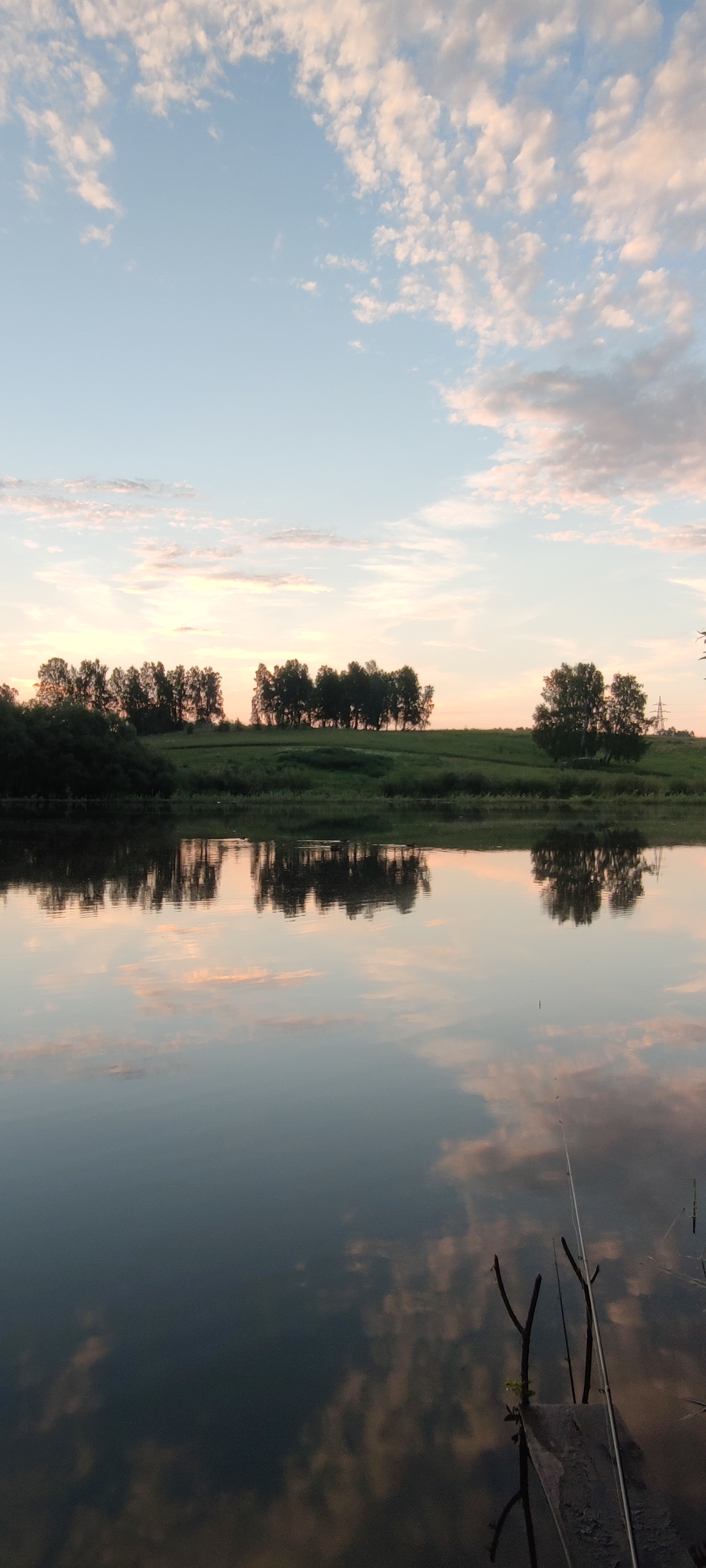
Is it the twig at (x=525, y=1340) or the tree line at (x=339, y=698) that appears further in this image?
the tree line at (x=339, y=698)

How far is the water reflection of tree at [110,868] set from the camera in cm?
2291

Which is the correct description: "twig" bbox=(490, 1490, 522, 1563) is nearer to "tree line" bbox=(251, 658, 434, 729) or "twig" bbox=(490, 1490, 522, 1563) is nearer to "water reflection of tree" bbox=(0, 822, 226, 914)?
"water reflection of tree" bbox=(0, 822, 226, 914)

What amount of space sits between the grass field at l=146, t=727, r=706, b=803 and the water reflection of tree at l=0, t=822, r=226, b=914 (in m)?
39.7

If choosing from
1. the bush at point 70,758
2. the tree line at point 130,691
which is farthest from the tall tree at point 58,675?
the bush at point 70,758

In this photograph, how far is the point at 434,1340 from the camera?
5.18 meters

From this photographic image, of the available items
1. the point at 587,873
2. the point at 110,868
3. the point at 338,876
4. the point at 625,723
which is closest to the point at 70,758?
the point at 110,868

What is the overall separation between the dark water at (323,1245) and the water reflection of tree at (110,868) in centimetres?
783

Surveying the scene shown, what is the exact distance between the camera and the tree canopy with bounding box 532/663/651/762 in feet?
376

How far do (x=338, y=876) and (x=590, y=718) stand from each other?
94.4 m

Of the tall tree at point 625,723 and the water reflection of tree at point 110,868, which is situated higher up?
the tall tree at point 625,723

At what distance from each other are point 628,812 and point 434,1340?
230ft

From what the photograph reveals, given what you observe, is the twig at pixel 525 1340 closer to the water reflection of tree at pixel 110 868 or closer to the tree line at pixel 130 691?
the water reflection of tree at pixel 110 868

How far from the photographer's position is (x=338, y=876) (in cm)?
2775

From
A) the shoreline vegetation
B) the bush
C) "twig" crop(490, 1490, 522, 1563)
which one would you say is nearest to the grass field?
the shoreline vegetation
